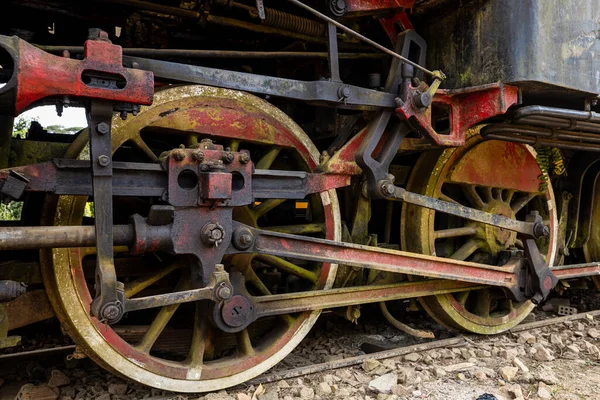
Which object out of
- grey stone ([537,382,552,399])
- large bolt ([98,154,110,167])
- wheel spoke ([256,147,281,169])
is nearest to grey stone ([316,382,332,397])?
grey stone ([537,382,552,399])

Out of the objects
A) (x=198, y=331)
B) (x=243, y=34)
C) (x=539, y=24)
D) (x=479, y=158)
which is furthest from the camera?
(x=479, y=158)

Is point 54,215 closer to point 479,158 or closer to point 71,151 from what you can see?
point 71,151

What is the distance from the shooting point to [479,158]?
356 centimetres

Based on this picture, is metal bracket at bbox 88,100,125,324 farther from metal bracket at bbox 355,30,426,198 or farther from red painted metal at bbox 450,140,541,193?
red painted metal at bbox 450,140,541,193

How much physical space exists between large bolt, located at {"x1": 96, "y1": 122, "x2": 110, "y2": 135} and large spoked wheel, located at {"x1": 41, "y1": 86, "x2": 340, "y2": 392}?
1.11ft

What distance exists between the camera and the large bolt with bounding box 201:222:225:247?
2.18 meters

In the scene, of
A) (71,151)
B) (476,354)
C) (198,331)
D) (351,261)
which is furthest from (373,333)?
(71,151)

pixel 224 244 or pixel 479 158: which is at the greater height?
pixel 479 158

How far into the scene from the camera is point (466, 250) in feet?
11.7

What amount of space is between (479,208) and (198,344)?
7.17ft

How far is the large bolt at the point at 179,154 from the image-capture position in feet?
6.95

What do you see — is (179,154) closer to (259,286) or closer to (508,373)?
(259,286)

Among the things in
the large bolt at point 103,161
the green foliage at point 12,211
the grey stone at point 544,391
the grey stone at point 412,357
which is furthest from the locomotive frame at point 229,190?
the green foliage at point 12,211

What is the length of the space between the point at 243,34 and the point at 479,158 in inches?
71.2
